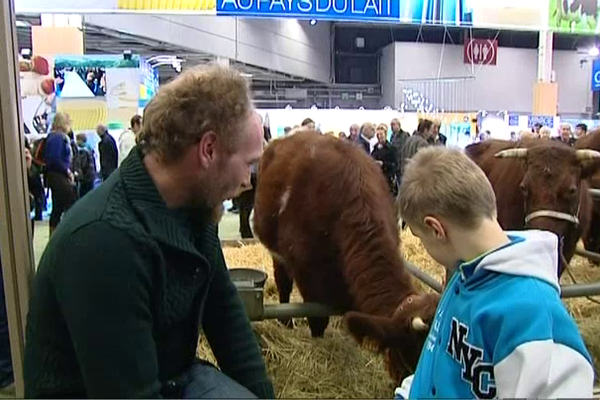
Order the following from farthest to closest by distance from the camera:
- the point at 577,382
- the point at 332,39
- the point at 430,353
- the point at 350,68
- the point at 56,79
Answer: the point at 350,68, the point at 332,39, the point at 56,79, the point at 430,353, the point at 577,382

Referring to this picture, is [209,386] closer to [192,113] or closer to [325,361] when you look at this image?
[192,113]

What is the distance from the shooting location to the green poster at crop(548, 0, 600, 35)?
9.85 metres

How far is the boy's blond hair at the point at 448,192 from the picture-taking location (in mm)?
1604

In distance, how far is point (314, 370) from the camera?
368 cm

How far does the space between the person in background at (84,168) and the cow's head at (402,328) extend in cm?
646

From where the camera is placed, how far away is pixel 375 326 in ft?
7.73

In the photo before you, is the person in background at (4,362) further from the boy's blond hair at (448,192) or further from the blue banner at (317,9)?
the blue banner at (317,9)

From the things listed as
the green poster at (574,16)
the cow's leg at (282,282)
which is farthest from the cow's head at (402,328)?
the green poster at (574,16)

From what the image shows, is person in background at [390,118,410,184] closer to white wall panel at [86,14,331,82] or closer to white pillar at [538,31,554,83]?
white wall panel at [86,14,331,82]

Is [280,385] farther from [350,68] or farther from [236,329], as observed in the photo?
[350,68]

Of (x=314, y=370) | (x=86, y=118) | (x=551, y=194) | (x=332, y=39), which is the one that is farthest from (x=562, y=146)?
(x=332, y=39)

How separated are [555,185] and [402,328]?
187cm

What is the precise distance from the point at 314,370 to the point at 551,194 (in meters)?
1.68

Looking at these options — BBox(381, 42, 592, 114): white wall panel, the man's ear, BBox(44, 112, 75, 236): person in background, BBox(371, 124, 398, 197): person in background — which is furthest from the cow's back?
BBox(381, 42, 592, 114): white wall panel
